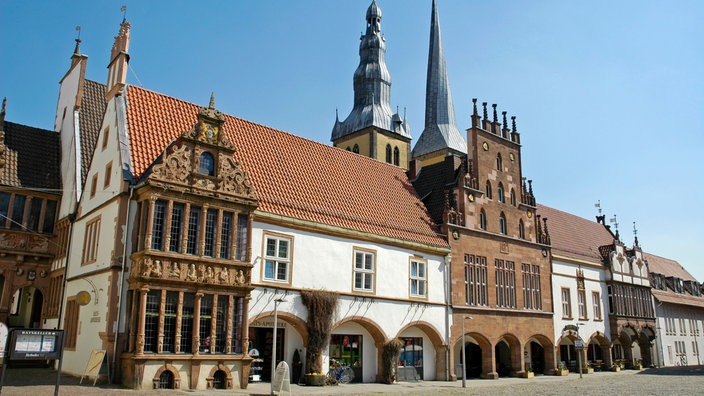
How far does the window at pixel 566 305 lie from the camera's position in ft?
135

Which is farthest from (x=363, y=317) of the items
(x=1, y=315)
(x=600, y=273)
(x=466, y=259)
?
(x=600, y=273)

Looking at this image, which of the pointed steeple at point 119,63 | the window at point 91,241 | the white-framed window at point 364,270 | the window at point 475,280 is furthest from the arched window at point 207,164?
the window at point 475,280

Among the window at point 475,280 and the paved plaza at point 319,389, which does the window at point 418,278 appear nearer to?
the window at point 475,280

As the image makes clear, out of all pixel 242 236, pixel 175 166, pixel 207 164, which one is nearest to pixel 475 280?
pixel 242 236

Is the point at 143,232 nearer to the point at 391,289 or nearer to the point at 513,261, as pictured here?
the point at 391,289

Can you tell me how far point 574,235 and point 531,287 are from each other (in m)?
11.5

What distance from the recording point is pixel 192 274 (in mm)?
21031

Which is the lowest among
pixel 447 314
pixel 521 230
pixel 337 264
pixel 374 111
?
pixel 447 314

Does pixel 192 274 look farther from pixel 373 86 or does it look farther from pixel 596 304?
pixel 373 86

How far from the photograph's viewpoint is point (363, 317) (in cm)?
2775

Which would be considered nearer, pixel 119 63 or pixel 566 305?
pixel 119 63

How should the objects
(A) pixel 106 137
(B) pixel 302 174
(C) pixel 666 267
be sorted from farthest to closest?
(C) pixel 666 267 → (B) pixel 302 174 → (A) pixel 106 137

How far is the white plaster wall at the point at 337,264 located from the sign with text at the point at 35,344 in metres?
9.84

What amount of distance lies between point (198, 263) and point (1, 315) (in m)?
11.6
